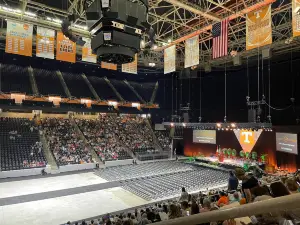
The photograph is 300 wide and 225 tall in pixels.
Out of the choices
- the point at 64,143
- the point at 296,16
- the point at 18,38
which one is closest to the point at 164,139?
the point at 64,143

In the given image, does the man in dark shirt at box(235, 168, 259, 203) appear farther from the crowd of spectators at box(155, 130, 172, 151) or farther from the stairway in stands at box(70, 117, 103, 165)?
the crowd of spectators at box(155, 130, 172, 151)

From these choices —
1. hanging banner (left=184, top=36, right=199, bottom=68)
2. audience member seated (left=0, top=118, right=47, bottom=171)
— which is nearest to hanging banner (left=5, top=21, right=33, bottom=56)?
hanging banner (left=184, top=36, right=199, bottom=68)

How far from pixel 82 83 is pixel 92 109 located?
13.8 ft

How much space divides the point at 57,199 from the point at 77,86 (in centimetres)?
1578

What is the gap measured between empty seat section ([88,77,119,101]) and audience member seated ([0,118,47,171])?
Result: 771 centimetres

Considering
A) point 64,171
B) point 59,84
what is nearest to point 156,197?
point 64,171

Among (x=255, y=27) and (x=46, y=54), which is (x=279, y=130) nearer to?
(x=255, y=27)

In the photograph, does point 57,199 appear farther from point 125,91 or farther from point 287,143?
point 125,91

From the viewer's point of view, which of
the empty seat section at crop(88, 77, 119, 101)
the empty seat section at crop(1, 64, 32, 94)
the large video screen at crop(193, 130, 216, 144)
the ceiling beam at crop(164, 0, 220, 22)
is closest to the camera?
the ceiling beam at crop(164, 0, 220, 22)

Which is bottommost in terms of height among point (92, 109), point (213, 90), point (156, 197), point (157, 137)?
point (156, 197)

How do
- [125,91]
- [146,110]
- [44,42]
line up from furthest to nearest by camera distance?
[125,91] → [146,110] → [44,42]

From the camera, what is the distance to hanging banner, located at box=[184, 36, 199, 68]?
1214 centimetres

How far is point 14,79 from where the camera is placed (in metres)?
20.6

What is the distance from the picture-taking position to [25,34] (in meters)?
11.1
